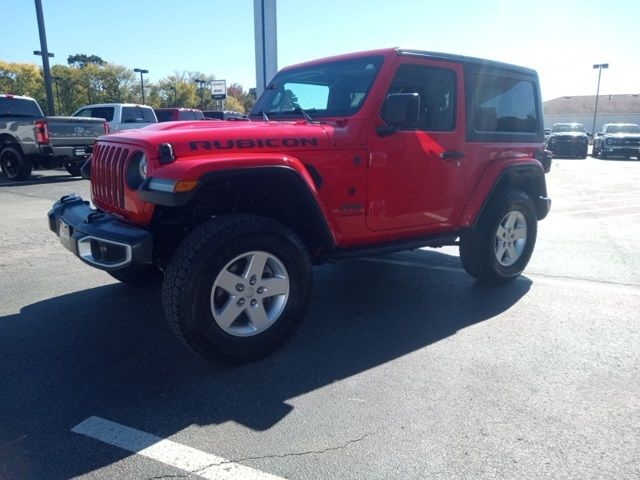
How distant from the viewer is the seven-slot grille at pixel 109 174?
10.9 ft

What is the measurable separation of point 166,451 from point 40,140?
11374mm

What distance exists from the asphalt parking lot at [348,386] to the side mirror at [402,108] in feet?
4.94

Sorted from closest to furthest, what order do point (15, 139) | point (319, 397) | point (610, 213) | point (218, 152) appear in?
point (319, 397), point (218, 152), point (610, 213), point (15, 139)

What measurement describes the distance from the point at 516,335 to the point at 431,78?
6.87 feet

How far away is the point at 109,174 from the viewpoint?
3486 mm

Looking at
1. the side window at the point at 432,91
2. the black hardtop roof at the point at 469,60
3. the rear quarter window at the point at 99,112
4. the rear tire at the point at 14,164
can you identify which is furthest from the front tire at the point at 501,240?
the rear quarter window at the point at 99,112

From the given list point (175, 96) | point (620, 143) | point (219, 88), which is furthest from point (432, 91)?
point (175, 96)

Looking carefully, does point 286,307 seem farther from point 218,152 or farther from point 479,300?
point 479,300

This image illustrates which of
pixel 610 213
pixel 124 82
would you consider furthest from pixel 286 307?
pixel 124 82

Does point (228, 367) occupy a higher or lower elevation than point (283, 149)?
lower

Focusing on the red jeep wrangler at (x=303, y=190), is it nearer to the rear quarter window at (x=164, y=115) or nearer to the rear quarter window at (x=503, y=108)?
the rear quarter window at (x=503, y=108)

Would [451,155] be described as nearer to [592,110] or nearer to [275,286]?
[275,286]

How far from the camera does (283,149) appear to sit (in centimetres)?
332

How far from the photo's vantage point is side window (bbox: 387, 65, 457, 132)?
13.1ft
